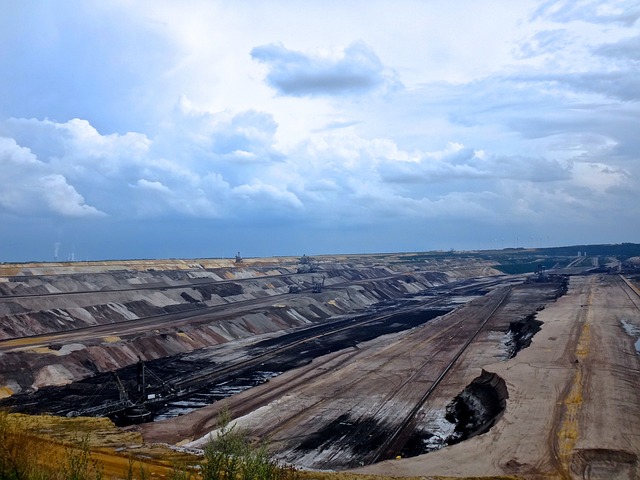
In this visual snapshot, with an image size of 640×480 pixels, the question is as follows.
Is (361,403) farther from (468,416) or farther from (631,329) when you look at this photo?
(631,329)

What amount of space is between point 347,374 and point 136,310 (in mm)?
42137

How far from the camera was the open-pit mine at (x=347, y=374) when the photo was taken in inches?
904

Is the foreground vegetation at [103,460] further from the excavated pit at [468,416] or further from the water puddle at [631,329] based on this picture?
the water puddle at [631,329]

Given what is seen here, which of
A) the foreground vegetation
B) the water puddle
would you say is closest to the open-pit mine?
the water puddle

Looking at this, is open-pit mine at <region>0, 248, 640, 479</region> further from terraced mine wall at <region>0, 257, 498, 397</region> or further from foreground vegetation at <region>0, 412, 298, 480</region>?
foreground vegetation at <region>0, 412, 298, 480</region>

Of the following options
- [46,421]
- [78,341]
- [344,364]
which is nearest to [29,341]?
[78,341]

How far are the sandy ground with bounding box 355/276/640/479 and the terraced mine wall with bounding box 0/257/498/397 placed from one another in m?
31.7

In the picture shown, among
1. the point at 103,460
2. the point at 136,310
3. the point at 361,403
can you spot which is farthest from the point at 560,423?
the point at 136,310

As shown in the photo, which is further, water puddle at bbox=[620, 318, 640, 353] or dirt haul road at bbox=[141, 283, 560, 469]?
water puddle at bbox=[620, 318, 640, 353]

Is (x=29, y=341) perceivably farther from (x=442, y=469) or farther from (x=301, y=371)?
(x=442, y=469)

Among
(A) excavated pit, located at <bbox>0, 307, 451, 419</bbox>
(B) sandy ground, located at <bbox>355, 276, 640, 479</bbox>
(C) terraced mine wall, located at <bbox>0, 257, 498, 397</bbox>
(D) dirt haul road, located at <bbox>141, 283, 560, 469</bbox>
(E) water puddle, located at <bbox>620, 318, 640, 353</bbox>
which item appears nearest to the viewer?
(B) sandy ground, located at <bbox>355, 276, 640, 479</bbox>

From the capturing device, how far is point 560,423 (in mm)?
24016

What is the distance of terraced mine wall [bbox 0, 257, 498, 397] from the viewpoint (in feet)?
145

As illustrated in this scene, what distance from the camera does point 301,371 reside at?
43656 mm
